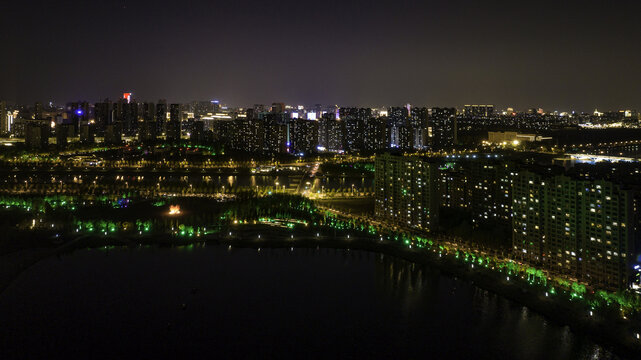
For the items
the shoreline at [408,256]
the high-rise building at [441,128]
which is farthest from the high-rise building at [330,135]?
the shoreline at [408,256]

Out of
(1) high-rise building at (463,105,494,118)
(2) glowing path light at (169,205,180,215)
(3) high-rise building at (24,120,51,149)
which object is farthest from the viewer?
(1) high-rise building at (463,105,494,118)

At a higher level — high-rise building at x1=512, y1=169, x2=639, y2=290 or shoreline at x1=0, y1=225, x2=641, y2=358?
high-rise building at x1=512, y1=169, x2=639, y2=290

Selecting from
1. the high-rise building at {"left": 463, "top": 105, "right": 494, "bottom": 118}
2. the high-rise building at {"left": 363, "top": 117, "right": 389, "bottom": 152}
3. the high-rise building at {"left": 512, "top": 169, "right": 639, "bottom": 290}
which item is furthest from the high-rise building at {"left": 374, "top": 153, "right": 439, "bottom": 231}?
the high-rise building at {"left": 463, "top": 105, "right": 494, "bottom": 118}

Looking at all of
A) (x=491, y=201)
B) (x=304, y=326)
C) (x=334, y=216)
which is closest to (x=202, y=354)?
(x=304, y=326)

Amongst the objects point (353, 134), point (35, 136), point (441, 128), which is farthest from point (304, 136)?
point (35, 136)

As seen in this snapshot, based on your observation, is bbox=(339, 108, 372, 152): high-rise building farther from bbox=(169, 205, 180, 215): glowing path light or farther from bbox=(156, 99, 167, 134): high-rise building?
bbox=(169, 205, 180, 215): glowing path light
